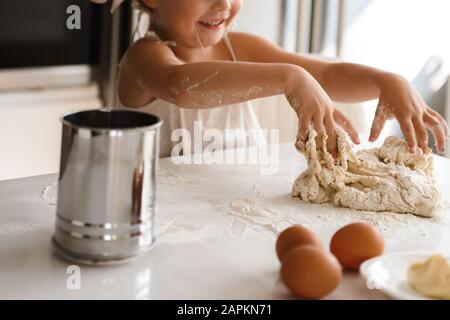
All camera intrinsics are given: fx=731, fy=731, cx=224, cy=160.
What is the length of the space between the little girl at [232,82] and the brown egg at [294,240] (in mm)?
262

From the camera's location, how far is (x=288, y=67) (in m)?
1.09

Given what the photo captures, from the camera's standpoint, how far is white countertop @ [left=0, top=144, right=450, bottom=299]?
0.76 m

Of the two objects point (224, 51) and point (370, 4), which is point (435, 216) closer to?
point (224, 51)

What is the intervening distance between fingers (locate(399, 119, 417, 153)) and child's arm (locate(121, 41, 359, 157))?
0.26 ft

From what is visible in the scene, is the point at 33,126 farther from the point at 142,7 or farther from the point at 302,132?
the point at 302,132

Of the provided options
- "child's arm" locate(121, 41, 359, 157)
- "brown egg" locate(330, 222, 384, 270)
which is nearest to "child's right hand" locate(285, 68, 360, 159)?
"child's arm" locate(121, 41, 359, 157)

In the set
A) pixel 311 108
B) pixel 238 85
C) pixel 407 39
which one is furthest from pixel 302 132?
pixel 407 39

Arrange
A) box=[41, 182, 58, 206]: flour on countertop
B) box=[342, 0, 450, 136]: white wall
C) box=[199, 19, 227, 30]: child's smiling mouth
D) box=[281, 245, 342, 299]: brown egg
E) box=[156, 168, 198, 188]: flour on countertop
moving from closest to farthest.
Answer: box=[281, 245, 342, 299]: brown egg → box=[41, 182, 58, 206]: flour on countertop → box=[156, 168, 198, 188]: flour on countertop → box=[199, 19, 227, 30]: child's smiling mouth → box=[342, 0, 450, 136]: white wall

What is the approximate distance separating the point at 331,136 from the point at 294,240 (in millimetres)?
296

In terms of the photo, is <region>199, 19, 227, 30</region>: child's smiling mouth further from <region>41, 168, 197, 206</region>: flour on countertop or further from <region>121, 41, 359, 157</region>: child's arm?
<region>41, 168, 197, 206</region>: flour on countertop

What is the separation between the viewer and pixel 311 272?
0.71 meters

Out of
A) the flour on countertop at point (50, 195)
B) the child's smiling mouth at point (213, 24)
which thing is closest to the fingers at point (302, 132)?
the flour on countertop at point (50, 195)

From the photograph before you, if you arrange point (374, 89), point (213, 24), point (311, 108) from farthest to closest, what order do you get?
1. point (213, 24)
2. point (374, 89)
3. point (311, 108)
